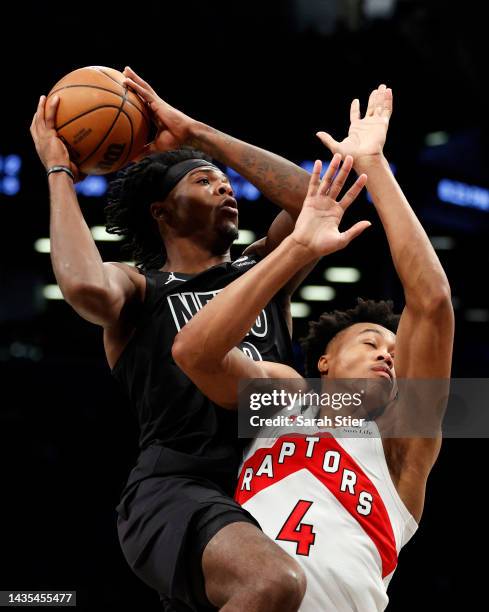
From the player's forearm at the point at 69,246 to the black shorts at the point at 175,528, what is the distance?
2.28 feet

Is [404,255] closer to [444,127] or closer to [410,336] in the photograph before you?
[410,336]

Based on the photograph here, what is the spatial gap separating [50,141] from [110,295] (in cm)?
58

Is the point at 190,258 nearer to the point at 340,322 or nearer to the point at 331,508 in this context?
the point at 340,322

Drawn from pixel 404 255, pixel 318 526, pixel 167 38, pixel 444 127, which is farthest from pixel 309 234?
pixel 444 127

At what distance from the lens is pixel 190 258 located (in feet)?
12.2

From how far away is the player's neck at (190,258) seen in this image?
371cm

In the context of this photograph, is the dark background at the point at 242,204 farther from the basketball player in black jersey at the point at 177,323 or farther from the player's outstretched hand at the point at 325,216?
the player's outstretched hand at the point at 325,216

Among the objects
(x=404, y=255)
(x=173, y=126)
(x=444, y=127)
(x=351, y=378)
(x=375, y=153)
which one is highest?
(x=444, y=127)

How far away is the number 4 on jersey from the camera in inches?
116

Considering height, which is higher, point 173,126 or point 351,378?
point 173,126

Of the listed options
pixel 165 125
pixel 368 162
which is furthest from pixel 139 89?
pixel 368 162

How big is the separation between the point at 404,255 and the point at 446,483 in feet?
20.7

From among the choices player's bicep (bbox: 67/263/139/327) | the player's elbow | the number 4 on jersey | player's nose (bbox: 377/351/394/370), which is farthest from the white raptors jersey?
player's bicep (bbox: 67/263/139/327)

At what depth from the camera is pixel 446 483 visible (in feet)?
29.2
